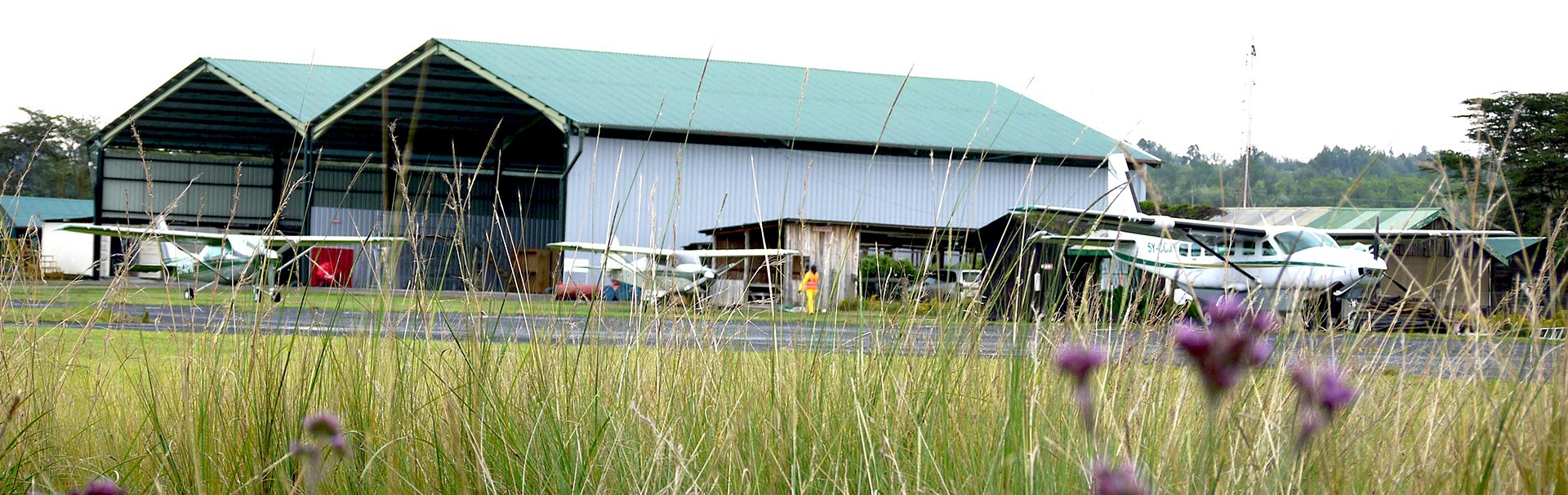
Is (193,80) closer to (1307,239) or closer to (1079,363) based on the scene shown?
(1307,239)

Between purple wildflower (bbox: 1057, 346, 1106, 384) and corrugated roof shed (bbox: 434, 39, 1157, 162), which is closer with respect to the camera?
purple wildflower (bbox: 1057, 346, 1106, 384)

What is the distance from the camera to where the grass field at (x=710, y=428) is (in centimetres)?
210

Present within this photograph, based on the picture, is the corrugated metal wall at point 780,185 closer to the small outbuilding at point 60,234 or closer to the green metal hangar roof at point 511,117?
the green metal hangar roof at point 511,117

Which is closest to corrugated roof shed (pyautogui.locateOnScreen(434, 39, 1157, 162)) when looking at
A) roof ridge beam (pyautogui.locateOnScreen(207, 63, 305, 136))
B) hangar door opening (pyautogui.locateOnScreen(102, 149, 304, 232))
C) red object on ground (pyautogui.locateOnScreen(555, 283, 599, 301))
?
roof ridge beam (pyautogui.locateOnScreen(207, 63, 305, 136))

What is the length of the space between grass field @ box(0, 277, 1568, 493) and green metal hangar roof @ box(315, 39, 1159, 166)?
2141 centimetres

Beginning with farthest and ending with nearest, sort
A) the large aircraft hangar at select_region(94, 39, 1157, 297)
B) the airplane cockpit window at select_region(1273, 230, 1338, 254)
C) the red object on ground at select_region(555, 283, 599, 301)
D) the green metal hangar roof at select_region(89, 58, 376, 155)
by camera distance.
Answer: the green metal hangar roof at select_region(89, 58, 376, 155)
the large aircraft hangar at select_region(94, 39, 1157, 297)
the airplane cockpit window at select_region(1273, 230, 1338, 254)
the red object on ground at select_region(555, 283, 599, 301)

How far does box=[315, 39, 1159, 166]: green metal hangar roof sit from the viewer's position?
26312mm

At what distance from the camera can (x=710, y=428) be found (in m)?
2.55

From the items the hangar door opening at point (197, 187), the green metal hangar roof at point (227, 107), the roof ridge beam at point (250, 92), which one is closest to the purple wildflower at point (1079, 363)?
the green metal hangar roof at point (227, 107)

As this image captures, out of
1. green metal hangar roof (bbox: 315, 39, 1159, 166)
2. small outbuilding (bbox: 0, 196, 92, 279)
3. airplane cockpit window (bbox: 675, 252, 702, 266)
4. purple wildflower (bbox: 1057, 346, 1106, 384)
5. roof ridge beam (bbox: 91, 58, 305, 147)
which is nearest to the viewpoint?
purple wildflower (bbox: 1057, 346, 1106, 384)

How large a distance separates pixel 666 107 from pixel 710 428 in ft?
85.7

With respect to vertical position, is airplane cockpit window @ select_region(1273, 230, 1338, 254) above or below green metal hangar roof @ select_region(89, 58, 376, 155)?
below

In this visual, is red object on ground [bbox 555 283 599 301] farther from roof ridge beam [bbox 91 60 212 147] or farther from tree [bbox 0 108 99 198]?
tree [bbox 0 108 99 198]

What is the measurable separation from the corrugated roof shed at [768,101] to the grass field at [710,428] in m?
23.1
